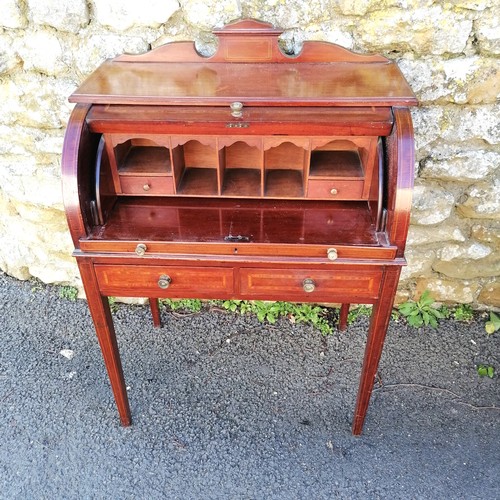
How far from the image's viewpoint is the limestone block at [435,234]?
8.50 ft

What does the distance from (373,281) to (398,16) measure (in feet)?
3.65

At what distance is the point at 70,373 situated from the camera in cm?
264

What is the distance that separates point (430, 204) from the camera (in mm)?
2486

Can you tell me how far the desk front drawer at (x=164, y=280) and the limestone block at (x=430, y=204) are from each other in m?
1.20

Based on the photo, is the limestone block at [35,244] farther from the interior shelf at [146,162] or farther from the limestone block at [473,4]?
the limestone block at [473,4]

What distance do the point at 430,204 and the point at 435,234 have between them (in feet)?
0.67

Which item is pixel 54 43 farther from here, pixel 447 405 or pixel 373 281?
pixel 447 405

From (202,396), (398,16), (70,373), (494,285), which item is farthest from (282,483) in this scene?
(398,16)

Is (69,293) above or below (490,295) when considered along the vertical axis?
below

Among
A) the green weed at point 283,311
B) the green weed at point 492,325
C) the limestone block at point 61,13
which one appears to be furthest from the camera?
the green weed at point 283,311

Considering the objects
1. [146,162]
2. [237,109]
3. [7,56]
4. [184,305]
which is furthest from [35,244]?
[237,109]

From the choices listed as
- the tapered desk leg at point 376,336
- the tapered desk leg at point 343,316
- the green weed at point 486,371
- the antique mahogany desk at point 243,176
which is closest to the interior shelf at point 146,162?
the antique mahogany desk at point 243,176

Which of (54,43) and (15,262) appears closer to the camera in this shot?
(54,43)

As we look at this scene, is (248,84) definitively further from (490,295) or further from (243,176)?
(490,295)
